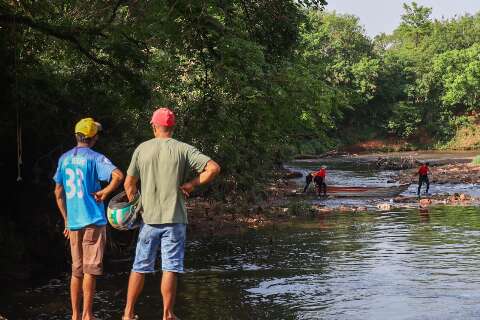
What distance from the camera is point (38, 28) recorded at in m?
11.6

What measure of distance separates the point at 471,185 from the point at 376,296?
25.4 metres

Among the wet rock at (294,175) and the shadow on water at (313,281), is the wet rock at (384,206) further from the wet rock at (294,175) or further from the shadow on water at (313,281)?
the wet rock at (294,175)

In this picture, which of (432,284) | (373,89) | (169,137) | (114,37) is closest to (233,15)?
(114,37)

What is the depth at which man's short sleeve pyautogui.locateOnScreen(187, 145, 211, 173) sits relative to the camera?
6340 mm

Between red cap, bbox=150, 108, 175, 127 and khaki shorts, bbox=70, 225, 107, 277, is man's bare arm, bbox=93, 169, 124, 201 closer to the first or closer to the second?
khaki shorts, bbox=70, 225, 107, 277

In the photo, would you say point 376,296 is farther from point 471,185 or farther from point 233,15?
point 471,185

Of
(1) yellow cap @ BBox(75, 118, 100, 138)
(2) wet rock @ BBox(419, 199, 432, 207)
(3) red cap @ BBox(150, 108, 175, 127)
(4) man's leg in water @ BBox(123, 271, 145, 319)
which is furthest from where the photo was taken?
(2) wet rock @ BBox(419, 199, 432, 207)

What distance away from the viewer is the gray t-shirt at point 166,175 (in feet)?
20.9

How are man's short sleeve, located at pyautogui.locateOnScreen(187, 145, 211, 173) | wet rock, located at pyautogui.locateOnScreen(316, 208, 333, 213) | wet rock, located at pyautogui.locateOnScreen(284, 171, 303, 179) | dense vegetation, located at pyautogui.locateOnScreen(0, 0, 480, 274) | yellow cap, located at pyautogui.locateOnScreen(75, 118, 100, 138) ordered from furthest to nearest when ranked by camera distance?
wet rock, located at pyautogui.locateOnScreen(284, 171, 303, 179)
wet rock, located at pyautogui.locateOnScreen(316, 208, 333, 213)
dense vegetation, located at pyautogui.locateOnScreen(0, 0, 480, 274)
yellow cap, located at pyautogui.locateOnScreen(75, 118, 100, 138)
man's short sleeve, located at pyautogui.locateOnScreen(187, 145, 211, 173)

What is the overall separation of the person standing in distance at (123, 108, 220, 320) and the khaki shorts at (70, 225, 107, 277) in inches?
16.9

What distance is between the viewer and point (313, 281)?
10.4 m

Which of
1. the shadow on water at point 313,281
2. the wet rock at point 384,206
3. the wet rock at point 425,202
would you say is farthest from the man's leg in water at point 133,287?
the wet rock at point 425,202

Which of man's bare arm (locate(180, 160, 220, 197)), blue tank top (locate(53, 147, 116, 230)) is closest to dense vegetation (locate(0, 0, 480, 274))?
blue tank top (locate(53, 147, 116, 230))

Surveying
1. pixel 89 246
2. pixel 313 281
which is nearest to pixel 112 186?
pixel 89 246
